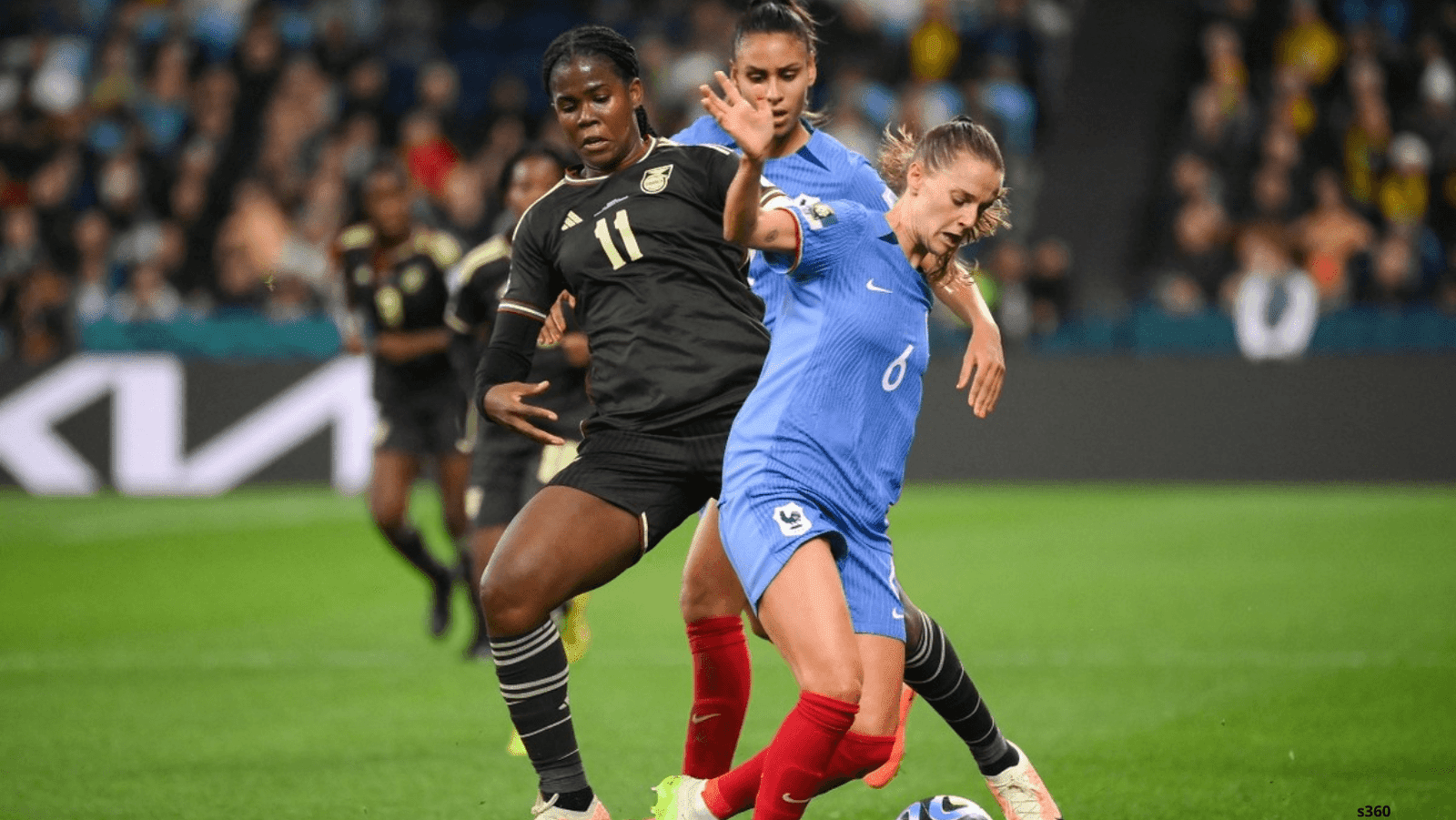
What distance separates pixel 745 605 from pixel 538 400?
2.45m

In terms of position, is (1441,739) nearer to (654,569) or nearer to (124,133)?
(654,569)

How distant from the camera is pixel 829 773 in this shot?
445cm

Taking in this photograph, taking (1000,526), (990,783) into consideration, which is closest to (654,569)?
(1000,526)

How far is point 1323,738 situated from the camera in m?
6.38

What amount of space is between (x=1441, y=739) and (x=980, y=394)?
2.44 meters

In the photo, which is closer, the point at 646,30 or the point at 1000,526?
the point at 1000,526

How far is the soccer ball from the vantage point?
4.82 m

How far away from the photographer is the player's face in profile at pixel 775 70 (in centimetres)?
567

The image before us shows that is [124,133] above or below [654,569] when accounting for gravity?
above

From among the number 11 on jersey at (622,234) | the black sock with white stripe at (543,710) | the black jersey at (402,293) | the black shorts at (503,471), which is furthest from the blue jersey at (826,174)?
the black jersey at (402,293)

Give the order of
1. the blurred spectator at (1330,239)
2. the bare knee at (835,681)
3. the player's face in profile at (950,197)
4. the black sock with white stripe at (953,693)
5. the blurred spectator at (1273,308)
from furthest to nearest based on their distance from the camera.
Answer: the blurred spectator at (1330,239) → the blurred spectator at (1273,308) → the black sock with white stripe at (953,693) → the player's face in profile at (950,197) → the bare knee at (835,681)

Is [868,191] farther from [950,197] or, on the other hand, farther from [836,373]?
[836,373]

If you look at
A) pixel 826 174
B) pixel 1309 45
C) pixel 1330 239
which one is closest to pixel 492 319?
pixel 826 174

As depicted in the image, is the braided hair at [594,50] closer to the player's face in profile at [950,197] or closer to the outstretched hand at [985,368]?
the player's face in profile at [950,197]
